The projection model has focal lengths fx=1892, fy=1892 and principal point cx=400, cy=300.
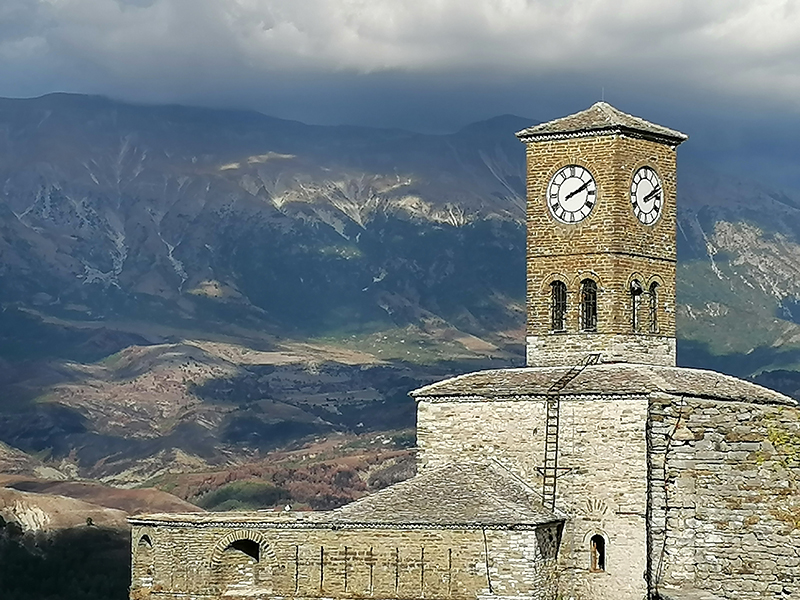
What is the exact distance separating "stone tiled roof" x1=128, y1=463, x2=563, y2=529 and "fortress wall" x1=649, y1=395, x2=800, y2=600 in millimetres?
2591

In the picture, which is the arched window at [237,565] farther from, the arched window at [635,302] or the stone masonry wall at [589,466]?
the arched window at [635,302]

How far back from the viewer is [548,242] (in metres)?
44.9

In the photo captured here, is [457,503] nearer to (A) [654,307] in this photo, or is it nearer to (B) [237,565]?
(B) [237,565]

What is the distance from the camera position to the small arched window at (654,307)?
4528 centimetres

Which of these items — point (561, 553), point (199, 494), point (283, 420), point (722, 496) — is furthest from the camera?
point (283, 420)

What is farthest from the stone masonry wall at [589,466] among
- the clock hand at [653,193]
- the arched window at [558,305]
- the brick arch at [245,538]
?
the clock hand at [653,193]

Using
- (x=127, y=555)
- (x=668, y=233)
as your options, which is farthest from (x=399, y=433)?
(x=668, y=233)

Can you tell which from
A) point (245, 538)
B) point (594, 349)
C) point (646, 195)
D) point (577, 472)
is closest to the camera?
point (245, 538)

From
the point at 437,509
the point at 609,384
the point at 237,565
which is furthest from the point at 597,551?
the point at 237,565

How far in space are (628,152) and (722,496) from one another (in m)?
9.85

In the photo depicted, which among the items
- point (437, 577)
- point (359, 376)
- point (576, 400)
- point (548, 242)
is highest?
point (359, 376)

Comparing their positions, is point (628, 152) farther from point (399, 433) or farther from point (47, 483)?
point (399, 433)

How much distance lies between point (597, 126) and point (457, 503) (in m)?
9.95

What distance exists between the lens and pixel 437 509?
39625mm
